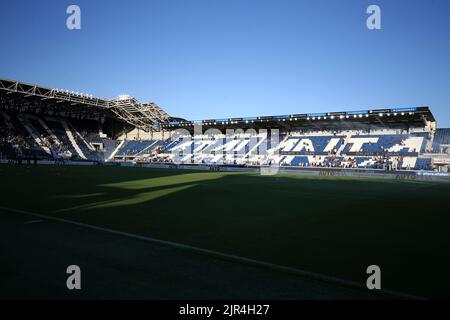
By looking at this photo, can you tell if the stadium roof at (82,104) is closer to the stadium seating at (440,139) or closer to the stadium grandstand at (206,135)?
the stadium grandstand at (206,135)

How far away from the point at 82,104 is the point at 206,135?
25.2 meters

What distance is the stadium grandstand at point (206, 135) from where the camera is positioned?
161 ft

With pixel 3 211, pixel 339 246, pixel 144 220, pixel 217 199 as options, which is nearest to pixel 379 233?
pixel 339 246

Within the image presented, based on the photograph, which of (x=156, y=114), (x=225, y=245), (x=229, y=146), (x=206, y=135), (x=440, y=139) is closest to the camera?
(x=225, y=245)

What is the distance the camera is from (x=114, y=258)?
6508 millimetres

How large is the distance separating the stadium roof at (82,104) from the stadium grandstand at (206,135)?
0.17 meters

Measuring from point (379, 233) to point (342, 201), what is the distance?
22.4ft

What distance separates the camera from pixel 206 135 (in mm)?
69562

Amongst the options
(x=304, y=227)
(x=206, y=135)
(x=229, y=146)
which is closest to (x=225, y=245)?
(x=304, y=227)

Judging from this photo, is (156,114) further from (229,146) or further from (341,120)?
(341,120)

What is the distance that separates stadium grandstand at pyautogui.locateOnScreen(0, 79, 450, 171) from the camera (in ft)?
161

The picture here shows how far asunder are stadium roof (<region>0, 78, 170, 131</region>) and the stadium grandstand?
171 millimetres

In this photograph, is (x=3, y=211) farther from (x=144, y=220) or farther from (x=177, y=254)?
(x=177, y=254)

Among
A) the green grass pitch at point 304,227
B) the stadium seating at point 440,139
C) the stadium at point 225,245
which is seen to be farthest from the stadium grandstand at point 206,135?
the stadium at point 225,245
